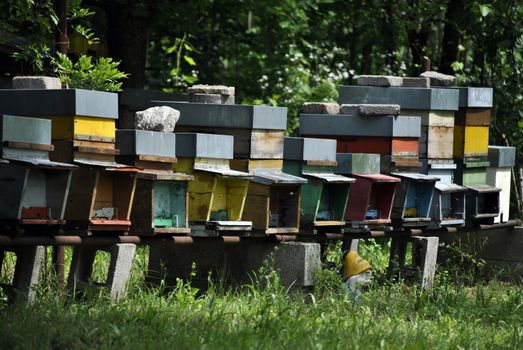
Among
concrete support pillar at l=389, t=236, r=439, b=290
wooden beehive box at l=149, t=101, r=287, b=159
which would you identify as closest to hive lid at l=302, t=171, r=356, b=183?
wooden beehive box at l=149, t=101, r=287, b=159

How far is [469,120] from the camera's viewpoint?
1122 centimetres

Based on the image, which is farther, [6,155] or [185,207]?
[185,207]

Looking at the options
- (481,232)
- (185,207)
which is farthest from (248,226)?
(481,232)

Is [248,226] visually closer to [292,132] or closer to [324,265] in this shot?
[324,265]

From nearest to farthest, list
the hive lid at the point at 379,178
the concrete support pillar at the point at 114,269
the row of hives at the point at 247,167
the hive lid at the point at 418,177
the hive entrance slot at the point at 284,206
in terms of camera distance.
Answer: the row of hives at the point at 247,167 < the concrete support pillar at the point at 114,269 < the hive entrance slot at the point at 284,206 < the hive lid at the point at 379,178 < the hive lid at the point at 418,177

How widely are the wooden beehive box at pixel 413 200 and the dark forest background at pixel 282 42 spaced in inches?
121

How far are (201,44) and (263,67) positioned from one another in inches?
69.3

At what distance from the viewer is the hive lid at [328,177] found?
9.16 metres

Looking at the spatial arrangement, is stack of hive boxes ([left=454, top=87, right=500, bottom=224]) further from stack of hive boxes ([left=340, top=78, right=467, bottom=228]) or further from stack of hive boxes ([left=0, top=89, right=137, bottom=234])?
stack of hive boxes ([left=0, top=89, right=137, bottom=234])

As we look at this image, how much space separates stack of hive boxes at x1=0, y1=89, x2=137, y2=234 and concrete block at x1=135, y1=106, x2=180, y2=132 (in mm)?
652

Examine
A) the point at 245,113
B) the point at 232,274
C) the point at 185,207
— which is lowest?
the point at 232,274

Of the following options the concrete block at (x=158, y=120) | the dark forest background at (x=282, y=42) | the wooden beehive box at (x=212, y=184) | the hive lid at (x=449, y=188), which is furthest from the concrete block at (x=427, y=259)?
the dark forest background at (x=282, y=42)

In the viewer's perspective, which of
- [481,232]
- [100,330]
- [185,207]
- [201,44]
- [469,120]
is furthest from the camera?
[201,44]

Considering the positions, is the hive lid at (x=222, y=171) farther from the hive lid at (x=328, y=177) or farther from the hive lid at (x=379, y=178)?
the hive lid at (x=379, y=178)
